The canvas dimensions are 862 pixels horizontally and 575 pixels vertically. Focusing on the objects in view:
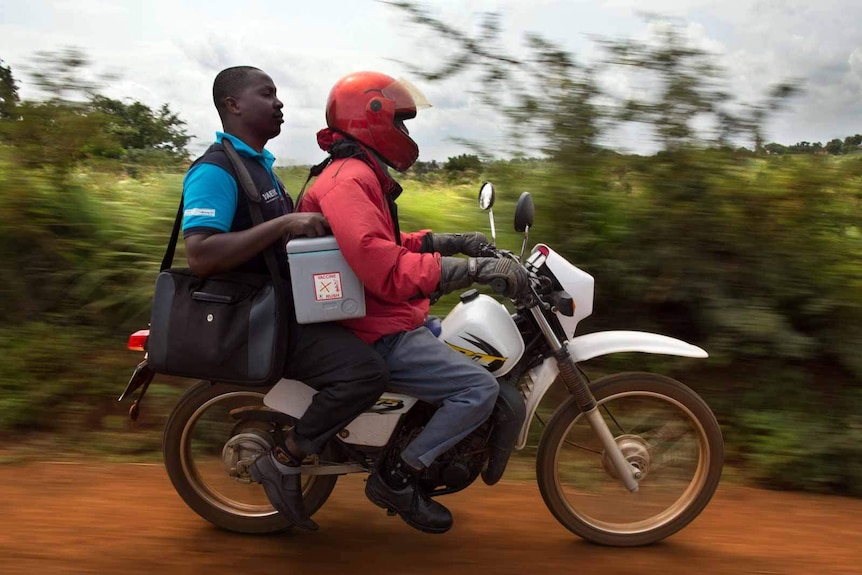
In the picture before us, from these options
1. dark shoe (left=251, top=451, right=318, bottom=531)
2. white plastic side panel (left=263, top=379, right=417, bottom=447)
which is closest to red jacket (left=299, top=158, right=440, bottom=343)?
white plastic side panel (left=263, top=379, right=417, bottom=447)

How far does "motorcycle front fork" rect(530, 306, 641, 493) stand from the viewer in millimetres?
3301

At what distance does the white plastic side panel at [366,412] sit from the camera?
10.8ft

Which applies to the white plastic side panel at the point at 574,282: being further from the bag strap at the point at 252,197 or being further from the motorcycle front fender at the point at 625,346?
the bag strap at the point at 252,197

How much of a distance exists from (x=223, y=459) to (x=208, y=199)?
1237 millimetres

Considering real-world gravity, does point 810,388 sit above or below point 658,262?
below

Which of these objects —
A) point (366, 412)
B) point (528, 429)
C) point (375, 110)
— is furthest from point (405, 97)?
point (528, 429)

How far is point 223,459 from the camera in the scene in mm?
3510

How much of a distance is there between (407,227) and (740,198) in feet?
7.91

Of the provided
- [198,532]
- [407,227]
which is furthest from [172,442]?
[407,227]

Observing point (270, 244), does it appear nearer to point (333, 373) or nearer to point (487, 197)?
point (333, 373)

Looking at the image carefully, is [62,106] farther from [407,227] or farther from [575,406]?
[575,406]

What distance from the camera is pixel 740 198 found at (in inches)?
202

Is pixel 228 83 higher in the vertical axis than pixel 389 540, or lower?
higher

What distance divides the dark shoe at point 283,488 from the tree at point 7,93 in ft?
13.6
